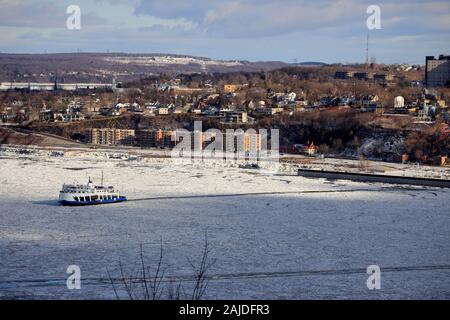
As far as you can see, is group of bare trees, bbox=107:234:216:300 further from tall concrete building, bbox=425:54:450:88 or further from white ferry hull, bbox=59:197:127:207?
tall concrete building, bbox=425:54:450:88

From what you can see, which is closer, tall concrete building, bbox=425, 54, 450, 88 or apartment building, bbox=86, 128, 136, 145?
apartment building, bbox=86, 128, 136, 145

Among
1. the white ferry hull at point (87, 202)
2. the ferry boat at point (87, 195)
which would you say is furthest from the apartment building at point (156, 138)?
the white ferry hull at point (87, 202)

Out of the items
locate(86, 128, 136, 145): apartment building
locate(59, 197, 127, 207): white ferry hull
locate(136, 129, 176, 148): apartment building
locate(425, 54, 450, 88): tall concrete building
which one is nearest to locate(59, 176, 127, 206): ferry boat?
locate(59, 197, 127, 207): white ferry hull

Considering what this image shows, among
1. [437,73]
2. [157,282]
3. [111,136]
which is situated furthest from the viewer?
[437,73]

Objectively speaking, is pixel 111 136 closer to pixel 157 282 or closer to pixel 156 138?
pixel 156 138

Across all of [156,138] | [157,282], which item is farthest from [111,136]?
[157,282]

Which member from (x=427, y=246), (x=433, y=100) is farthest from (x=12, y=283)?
(x=433, y=100)

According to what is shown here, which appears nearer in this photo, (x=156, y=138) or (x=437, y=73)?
(x=156, y=138)
